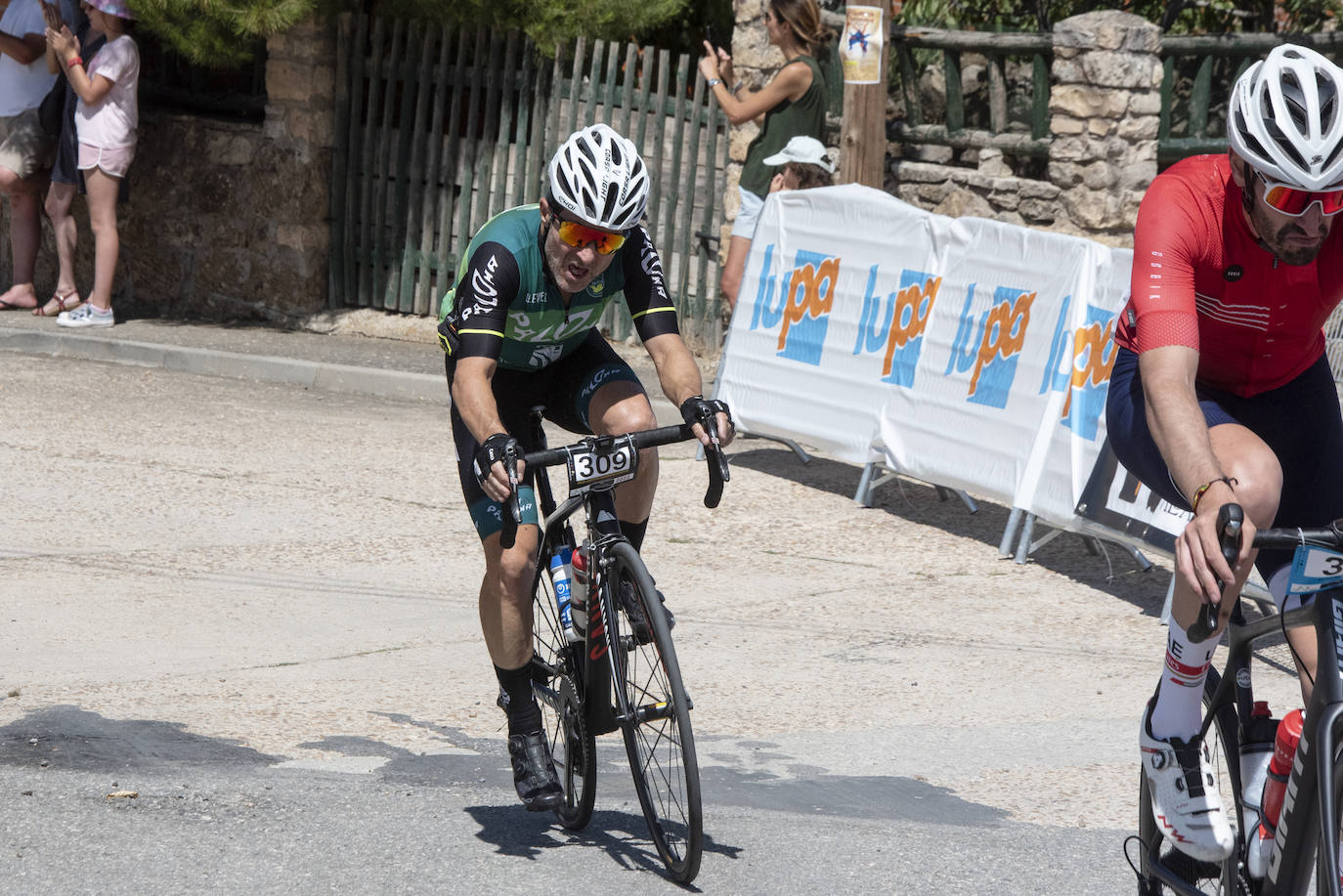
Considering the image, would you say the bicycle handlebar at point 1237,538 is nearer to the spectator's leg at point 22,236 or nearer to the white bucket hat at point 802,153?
the white bucket hat at point 802,153

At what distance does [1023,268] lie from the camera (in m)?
7.95

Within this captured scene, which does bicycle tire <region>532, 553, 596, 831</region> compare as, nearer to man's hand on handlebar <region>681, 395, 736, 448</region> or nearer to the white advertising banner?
man's hand on handlebar <region>681, 395, 736, 448</region>

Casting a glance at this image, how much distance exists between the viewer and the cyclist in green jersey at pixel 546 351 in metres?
4.39

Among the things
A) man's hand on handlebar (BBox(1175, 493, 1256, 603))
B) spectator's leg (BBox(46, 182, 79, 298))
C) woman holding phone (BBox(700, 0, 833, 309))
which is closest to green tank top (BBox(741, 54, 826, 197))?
woman holding phone (BBox(700, 0, 833, 309))

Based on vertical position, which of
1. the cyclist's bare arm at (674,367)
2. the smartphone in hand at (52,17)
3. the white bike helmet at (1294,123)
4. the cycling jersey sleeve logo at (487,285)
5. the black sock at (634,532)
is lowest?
the black sock at (634,532)

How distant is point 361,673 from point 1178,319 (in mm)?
3500

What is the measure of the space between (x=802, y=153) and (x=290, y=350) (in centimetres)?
462

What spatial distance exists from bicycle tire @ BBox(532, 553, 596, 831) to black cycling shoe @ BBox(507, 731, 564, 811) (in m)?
0.04

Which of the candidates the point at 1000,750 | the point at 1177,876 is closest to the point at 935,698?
the point at 1000,750

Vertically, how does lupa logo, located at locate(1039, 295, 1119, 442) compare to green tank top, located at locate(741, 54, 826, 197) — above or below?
below

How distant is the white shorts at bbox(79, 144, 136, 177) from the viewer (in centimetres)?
1257

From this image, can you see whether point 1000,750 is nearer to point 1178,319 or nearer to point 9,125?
point 1178,319

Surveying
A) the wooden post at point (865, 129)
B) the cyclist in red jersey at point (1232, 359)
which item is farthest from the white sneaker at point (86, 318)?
the cyclist in red jersey at point (1232, 359)

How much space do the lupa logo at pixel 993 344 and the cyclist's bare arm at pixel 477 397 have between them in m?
4.04
